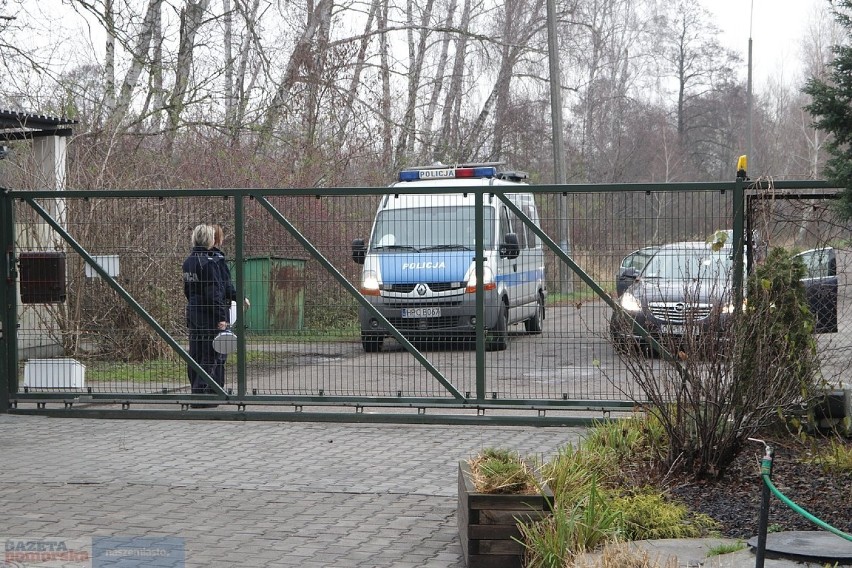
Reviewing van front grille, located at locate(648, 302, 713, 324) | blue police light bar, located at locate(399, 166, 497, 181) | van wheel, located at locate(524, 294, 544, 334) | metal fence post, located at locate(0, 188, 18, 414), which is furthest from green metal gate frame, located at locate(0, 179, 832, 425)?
blue police light bar, located at locate(399, 166, 497, 181)

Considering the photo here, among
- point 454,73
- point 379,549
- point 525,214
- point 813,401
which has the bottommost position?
point 379,549

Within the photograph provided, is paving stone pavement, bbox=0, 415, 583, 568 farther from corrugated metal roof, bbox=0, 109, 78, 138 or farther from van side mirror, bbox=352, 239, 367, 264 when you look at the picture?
corrugated metal roof, bbox=0, 109, 78, 138

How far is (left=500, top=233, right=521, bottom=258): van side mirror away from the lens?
1040 cm

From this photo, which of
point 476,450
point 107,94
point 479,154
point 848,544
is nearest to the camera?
point 848,544

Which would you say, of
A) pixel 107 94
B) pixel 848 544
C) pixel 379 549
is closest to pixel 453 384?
pixel 379 549

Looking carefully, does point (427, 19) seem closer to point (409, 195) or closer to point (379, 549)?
point (409, 195)

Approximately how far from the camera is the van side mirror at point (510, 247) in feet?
34.1

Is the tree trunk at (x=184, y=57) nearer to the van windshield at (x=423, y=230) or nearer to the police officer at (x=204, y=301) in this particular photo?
the police officer at (x=204, y=301)

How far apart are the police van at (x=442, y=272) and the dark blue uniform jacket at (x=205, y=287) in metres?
1.54

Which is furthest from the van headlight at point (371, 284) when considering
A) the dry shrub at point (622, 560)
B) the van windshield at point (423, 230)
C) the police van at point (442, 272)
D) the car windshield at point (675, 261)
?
the dry shrub at point (622, 560)

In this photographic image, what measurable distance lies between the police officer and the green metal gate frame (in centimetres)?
26

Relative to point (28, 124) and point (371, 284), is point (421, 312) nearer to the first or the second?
point (371, 284)

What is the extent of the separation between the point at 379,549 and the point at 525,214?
499cm

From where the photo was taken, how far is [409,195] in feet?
35.1
